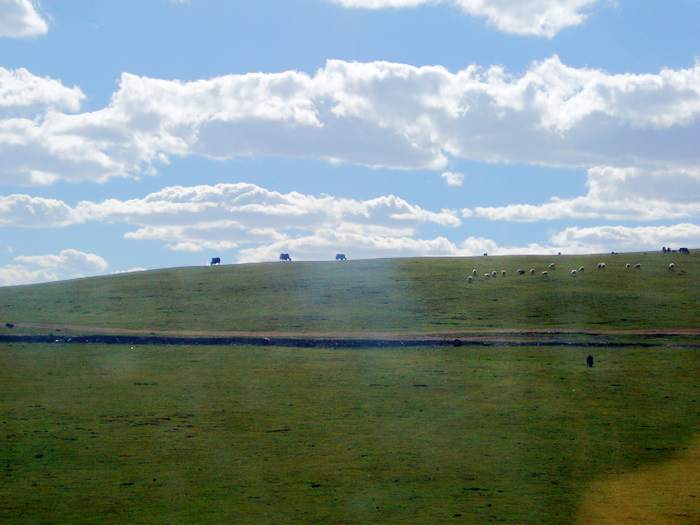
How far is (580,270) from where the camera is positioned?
4045 inches

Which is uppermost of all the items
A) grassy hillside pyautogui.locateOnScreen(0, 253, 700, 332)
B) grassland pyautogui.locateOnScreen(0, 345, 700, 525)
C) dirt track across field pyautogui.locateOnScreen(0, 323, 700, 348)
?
grassy hillside pyautogui.locateOnScreen(0, 253, 700, 332)

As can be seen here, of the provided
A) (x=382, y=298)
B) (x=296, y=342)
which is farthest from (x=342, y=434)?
(x=382, y=298)

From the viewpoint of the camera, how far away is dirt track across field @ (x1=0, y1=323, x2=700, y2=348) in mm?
66250

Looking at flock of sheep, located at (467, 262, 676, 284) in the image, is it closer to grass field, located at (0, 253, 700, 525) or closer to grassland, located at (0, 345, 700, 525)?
grass field, located at (0, 253, 700, 525)

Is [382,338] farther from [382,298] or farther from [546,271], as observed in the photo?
[546,271]

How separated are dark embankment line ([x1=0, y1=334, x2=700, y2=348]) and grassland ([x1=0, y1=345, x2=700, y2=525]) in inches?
99.8

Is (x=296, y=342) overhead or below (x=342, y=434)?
overhead

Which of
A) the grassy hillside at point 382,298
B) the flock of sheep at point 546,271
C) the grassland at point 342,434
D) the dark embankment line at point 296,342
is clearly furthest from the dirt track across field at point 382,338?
the flock of sheep at point 546,271

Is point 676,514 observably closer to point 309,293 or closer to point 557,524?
point 557,524

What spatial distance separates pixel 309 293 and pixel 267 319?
50.8ft

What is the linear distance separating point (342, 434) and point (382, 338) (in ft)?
91.2

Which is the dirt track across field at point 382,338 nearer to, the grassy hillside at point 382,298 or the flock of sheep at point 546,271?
the grassy hillside at point 382,298

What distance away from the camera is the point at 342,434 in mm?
41406

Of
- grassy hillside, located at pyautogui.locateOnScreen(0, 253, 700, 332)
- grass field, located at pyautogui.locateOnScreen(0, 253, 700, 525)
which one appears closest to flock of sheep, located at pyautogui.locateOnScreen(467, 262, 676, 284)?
grassy hillside, located at pyautogui.locateOnScreen(0, 253, 700, 332)
